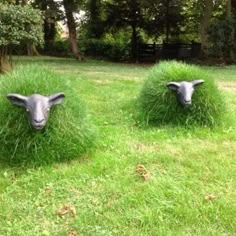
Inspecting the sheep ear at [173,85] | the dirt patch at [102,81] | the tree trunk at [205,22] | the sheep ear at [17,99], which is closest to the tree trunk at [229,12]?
the tree trunk at [205,22]

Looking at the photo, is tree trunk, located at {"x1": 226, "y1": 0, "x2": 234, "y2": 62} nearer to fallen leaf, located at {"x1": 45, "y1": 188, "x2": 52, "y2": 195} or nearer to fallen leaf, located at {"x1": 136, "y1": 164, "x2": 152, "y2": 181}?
fallen leaf, located at {"x1": 136, "y1": 164, "x2": 152, "y2": 181}

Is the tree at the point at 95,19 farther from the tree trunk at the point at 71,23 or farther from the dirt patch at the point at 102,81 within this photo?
the dirt patch at the point at 102,81

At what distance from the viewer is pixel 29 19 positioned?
27.5ft

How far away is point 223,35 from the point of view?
14578 millimetres

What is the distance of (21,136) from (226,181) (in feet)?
6.09

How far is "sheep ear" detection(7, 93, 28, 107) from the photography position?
3.87 meters

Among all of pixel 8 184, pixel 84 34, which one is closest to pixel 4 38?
pixel 8 184

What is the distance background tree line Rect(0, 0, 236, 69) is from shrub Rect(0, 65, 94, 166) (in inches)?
438

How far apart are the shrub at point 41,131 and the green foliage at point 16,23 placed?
3.97 metres

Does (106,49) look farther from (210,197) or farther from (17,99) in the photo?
(210,197)

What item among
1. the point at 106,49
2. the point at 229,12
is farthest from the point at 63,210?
the point at 106,49

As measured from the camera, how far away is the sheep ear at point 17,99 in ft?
12.7

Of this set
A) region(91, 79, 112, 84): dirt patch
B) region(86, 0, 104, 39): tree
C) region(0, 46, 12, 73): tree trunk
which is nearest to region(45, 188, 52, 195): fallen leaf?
region(0, 46, 12, 73): tree trunk

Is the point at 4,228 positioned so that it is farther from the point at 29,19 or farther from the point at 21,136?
the point at 29,19
